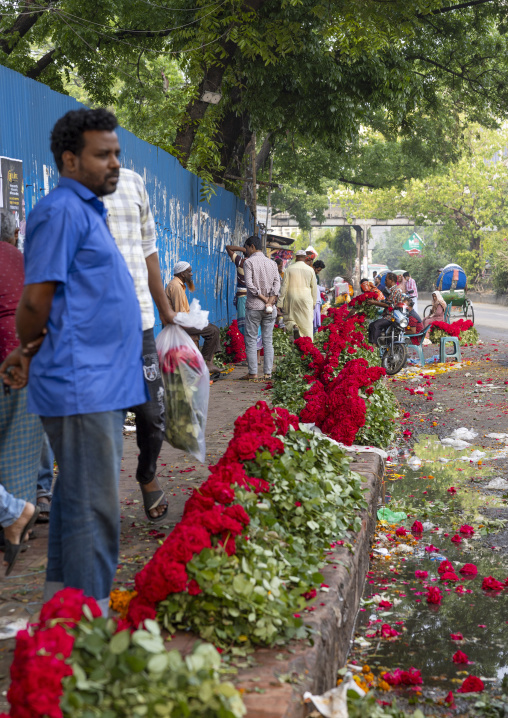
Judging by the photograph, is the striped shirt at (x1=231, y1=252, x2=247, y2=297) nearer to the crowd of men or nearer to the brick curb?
the brick curb

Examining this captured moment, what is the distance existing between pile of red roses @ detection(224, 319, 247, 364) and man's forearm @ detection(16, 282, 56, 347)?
1149 centimetres

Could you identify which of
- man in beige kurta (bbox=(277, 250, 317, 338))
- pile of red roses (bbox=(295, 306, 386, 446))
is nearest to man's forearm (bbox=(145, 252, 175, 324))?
pile of red roses (bbox=(295, 306, 386, 446))

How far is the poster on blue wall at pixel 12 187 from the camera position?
529 cm

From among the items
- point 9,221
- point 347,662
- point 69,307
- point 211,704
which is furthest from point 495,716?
point 9,221

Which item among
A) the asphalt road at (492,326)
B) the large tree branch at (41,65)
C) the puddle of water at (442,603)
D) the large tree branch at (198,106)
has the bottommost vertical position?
the puddle of water at (442,603)

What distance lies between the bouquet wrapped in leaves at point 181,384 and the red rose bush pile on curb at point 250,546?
34cm

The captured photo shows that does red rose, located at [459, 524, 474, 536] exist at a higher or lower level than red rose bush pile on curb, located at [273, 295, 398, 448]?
lower

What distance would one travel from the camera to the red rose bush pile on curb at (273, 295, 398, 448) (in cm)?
577

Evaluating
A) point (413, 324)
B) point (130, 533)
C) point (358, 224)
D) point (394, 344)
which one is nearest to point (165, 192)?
point (394, 344)

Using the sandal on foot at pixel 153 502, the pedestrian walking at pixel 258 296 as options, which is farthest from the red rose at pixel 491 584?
the pedestrian walking at pixel 258 296

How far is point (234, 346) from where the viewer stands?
45.4ft

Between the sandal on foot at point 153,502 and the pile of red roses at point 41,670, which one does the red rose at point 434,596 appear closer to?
the sandal on foot at point 153,502

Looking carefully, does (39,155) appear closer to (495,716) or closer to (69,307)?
(69,307)

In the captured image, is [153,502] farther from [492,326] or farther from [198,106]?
[492,326]
